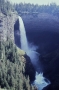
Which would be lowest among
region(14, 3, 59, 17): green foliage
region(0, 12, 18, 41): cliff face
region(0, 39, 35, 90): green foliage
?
region(0, 39, 35, 90): green foliage

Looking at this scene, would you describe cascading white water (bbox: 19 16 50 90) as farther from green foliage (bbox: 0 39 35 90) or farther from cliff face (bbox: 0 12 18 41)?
cliff face (bbox: 0 12 18 41)

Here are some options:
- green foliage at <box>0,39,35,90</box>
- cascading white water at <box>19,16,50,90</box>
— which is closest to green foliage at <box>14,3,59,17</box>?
cascading white water at <box>19,16,50,90</box>

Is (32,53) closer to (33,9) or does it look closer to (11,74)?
(11,74)

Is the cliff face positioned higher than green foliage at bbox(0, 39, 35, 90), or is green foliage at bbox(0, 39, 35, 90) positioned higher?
the cliff face

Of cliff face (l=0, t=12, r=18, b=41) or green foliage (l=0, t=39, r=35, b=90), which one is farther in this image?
cliff face (l=0, t=12, r=18, b=41)

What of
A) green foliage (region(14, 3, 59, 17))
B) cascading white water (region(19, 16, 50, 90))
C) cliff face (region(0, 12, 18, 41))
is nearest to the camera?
cascading white water (region(19, 16, 50, 90))

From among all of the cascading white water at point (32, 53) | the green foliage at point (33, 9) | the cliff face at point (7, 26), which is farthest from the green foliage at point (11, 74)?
the green foliage at point (33, 9)

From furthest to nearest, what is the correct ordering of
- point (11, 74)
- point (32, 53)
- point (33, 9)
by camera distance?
point (33, 9) → point (32, 53) → point (11, 74)

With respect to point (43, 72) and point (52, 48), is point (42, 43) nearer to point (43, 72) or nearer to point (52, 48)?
point (52, 48)

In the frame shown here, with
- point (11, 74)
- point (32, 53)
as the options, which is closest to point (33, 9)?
point (32, 53)

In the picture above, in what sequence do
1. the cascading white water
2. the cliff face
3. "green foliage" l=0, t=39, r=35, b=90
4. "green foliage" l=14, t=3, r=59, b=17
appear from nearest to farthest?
"green foliage" l=0, t=39, r=35, b=90 → the cascading white water → the cliff face → "green foliage" l=14, t=3, r=59, b=17
